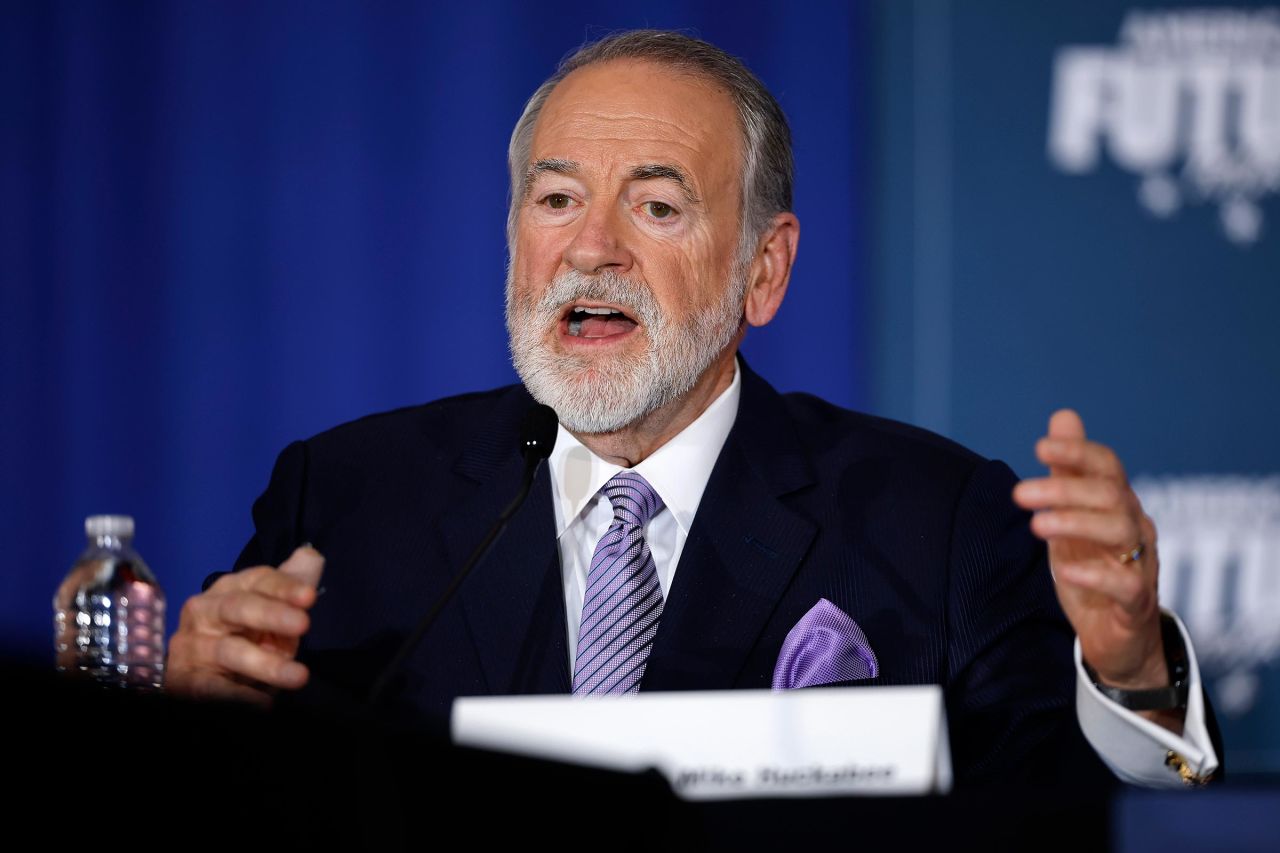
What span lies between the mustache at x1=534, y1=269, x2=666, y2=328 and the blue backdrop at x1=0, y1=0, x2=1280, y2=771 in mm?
1068

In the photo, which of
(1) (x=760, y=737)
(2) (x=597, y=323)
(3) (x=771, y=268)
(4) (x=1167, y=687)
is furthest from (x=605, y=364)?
(1) (x=760, y=737)

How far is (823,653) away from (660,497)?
411mm

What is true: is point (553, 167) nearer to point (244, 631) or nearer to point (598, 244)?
point (598, 244)

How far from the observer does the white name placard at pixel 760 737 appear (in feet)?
3.75

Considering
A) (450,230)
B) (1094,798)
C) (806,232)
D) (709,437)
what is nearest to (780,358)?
(806,232)

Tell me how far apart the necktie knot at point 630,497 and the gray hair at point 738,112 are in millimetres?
470

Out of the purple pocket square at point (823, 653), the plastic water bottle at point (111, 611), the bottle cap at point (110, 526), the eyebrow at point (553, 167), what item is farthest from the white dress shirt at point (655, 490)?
the plastic water bottle at point (111, 611)

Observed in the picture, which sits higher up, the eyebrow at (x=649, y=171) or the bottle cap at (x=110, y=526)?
the eyebrow at (x=649, y=171)

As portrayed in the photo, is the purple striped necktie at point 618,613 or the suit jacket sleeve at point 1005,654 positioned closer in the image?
the suit jacket sleeve at point 1005,654

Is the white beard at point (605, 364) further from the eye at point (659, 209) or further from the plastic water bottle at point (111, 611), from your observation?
the plastic water bottle at point (111, 611)

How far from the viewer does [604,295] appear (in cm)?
218

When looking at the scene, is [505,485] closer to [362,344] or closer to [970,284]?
[362,344]

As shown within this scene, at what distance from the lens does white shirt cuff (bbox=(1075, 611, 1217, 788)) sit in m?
1.53

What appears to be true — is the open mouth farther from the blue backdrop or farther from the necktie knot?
the blue backdrop
